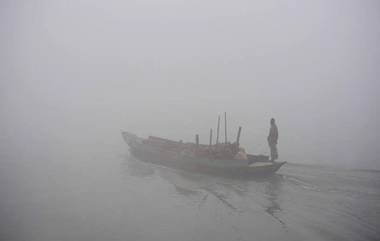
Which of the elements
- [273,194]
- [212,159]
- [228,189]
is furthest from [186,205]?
[212,159]

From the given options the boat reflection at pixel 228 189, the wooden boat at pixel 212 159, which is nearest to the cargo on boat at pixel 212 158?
the wooden boat at pixel 212 159

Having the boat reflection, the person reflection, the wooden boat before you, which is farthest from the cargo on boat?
the person reflection

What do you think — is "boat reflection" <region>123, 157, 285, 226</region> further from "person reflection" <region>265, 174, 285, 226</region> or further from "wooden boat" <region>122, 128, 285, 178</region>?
"wooden boat" <region>122, 128, 285, 178</region>

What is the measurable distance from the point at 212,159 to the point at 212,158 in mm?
59

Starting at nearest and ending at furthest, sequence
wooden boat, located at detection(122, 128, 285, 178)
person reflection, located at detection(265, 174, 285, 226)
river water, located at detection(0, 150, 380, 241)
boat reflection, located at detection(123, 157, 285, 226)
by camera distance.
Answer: river water, located at detection(0, 150, 380, 241)
person reflection, located at detection(265, 174, 285, 226)
boat reflection, located at detection(123, 157, 285, 226)
wooden boat, located at detection(122, 128, 285, 178)

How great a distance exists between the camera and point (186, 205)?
43.2 ft

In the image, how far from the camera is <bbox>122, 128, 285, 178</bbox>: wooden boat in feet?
52.9

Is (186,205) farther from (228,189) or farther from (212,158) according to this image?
(212,158)

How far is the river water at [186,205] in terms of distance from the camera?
10427 millimetres

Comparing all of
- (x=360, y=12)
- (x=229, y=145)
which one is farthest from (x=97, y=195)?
(x=360, y=12)

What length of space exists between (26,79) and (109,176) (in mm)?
85130

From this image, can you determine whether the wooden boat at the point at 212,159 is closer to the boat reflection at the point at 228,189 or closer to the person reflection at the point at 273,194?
the boat reflection at the point at 228,189

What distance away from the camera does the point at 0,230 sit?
1080 cm

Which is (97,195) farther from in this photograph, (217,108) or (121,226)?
(217,108)
